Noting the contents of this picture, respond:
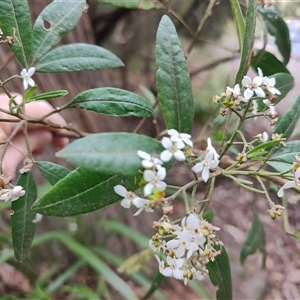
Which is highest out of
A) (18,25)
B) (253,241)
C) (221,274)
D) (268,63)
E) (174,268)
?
(18,25)

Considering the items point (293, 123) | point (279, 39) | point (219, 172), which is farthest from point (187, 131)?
point (279, 39)

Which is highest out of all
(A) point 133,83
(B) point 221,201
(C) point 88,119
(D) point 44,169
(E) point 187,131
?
(E) point 187,131

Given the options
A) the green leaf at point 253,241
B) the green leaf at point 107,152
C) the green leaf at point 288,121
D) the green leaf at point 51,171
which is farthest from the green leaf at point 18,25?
the green leaf at point 253,241

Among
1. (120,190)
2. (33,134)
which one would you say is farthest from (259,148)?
(33,134)

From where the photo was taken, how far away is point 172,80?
0.45 metres

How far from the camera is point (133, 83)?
260cm

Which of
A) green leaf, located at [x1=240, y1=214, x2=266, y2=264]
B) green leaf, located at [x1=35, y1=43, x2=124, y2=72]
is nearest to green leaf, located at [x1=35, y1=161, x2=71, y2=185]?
green leaf, located at [x1=35, y1=43, x2=124, y2=72]

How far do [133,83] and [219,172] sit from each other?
2.21 m

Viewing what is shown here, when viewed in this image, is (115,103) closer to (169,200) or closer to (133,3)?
(169,200)

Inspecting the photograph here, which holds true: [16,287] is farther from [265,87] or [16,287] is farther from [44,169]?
[265,87]

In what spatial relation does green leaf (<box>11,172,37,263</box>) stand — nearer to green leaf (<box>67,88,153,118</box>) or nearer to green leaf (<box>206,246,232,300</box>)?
green leaf (<box>67,88,153,118</box>)

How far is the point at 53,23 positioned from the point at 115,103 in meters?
0.19

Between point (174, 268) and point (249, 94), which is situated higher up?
point (249, 94)

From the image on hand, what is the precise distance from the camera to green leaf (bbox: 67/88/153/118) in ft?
1.58
